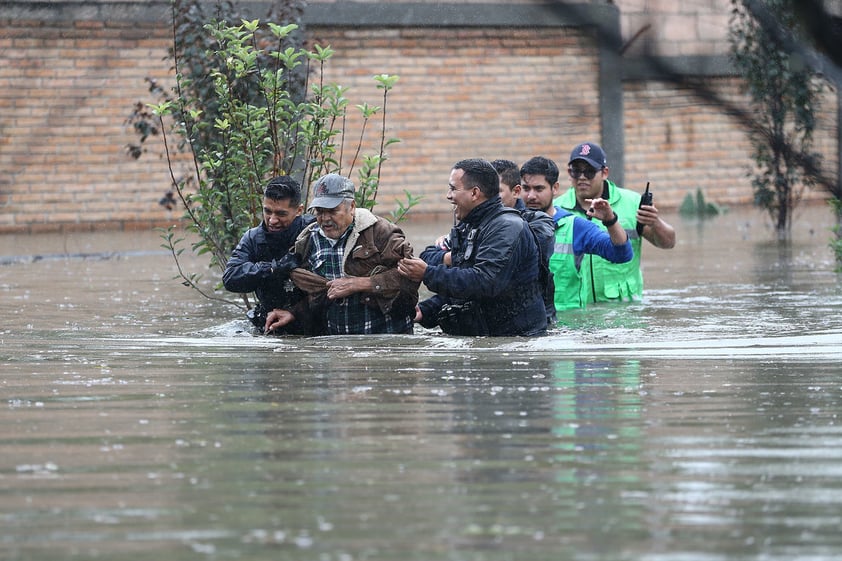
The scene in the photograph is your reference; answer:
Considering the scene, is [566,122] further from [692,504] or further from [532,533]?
[692,504]

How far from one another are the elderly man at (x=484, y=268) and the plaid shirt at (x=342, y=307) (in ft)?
0.84

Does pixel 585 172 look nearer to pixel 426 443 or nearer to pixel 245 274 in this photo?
pixel 245 274

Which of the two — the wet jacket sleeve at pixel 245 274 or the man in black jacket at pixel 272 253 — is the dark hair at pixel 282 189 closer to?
the man in black jacket at pixel 272 253

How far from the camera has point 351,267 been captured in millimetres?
8742

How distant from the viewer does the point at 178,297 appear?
12484 mm

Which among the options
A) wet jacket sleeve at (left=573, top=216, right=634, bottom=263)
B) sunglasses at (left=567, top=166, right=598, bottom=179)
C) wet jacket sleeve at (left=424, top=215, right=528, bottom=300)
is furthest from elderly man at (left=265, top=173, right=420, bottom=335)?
sunglasses at (left=567, top=166, right=598, bottom=179)

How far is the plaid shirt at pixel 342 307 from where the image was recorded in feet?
29.0

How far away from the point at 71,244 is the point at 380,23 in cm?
562

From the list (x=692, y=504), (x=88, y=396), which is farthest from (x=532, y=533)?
(x=88, y=396)

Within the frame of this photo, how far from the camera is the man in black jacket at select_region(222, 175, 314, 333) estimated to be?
8.85 meters

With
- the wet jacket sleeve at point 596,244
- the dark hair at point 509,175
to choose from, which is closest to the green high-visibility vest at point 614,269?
the wet jacket sleeve at point 596,244

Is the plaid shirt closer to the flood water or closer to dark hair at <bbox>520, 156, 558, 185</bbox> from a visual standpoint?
the flood water

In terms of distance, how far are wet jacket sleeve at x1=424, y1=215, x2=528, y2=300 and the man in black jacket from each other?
953 mm

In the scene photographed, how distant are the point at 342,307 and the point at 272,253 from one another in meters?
0.59
